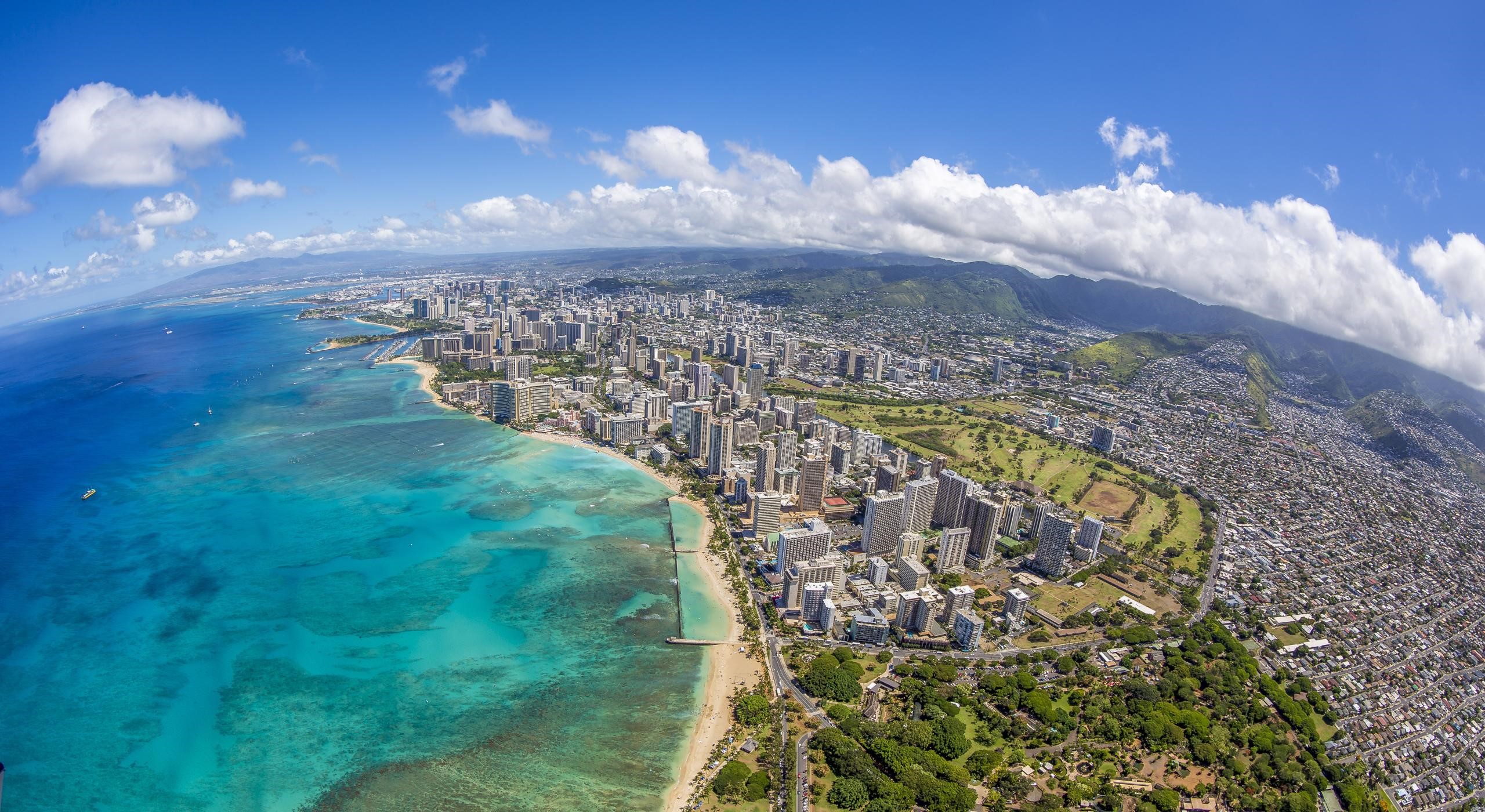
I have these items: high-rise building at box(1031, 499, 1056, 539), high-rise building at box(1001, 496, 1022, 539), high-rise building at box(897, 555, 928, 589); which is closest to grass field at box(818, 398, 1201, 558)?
high-rise building at box(1031, 499, 1056, 539)

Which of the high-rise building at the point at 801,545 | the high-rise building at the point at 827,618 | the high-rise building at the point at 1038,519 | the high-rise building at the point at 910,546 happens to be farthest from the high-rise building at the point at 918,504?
the high-rise building at the point at 827,618

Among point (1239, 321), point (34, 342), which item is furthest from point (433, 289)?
point (1239, 321)

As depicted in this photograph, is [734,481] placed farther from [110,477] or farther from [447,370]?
[447,370]

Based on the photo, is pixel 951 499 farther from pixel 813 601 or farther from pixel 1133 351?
pixel 1133 351

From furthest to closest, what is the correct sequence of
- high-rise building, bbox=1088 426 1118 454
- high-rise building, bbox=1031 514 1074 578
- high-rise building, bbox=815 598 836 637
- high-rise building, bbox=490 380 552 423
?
high-rise building, bbox=1088 426 1118 454 → high-rise building, bbox=490 380 552 423 → high-rise building, bbox=1031 514 1074 578 → high-rise building, bbox=815 598 836 637

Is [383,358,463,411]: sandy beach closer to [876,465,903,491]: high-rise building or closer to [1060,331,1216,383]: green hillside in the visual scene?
[876,465,903,491]: high-rise building

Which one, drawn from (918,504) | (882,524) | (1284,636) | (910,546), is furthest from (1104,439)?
(882,524)
